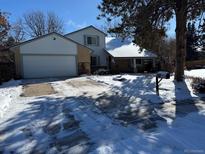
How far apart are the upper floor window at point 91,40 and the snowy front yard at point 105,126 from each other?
20.3 metres

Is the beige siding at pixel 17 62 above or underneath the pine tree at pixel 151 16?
Answer: underneath

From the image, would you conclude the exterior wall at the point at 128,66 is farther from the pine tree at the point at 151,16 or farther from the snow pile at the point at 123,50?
the pine tree at the point at 151,16

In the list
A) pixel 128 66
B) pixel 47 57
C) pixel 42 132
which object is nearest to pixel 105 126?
pixel 42 132

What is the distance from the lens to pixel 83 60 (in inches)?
942

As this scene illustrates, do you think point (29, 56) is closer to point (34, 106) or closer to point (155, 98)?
point (34, 106)

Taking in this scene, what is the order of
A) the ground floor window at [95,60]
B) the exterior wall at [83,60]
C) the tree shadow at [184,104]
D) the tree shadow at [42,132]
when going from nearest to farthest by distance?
1. the tree shadow at [42,132]
2. the tree shadow at [184,104]
3. the exterior wall at [83,60]
4. the ground floor window at [95,60]

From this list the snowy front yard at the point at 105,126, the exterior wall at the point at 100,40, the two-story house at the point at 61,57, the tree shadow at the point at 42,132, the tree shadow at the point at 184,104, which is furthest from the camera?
the exterior wall at the point at 100,40

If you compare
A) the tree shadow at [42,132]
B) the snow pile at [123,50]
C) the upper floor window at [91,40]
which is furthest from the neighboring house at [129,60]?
the tree shadow at [42,132]

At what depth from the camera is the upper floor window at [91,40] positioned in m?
29.1

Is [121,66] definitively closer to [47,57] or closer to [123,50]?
[123,50]

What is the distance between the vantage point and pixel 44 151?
458cm

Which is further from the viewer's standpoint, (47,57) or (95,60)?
(95,60)

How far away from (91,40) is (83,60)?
637cm

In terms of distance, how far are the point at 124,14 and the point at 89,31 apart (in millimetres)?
15018
